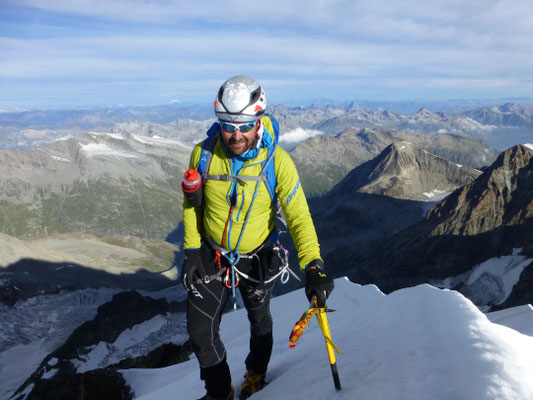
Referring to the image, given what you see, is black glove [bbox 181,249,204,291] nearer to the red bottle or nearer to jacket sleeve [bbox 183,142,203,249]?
jacket sleeve [bbox 183,142,203,249]

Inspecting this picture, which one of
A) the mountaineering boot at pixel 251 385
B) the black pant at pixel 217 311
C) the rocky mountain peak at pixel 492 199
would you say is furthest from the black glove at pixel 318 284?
the rocky mountain peak at pixel 492 199

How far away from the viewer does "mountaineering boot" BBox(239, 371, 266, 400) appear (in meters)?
7.30

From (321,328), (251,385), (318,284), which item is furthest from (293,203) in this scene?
(251,385)

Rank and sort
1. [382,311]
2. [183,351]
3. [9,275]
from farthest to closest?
[9,275] < [183,351] < [382,311]

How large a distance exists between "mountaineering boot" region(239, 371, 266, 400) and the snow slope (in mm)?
262

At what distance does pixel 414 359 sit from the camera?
521cm

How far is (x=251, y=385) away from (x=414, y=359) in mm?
3859

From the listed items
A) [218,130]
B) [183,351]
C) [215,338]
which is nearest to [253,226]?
[218,130]

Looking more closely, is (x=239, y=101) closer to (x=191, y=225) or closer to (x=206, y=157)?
(x=206, y=157)

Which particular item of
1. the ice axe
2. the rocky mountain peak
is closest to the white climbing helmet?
the ice axe

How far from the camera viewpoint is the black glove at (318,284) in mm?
5410

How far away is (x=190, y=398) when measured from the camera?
8.87m

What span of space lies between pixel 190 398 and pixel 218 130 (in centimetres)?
727

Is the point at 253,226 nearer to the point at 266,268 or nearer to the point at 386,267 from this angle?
the point at 266,268
